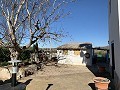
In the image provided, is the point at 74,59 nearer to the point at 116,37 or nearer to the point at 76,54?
the point at 76,54

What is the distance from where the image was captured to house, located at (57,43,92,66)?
28.1 meters

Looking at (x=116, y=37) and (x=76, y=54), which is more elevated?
(x=116, y=37)

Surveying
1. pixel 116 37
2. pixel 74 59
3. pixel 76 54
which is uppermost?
pixel 116 37

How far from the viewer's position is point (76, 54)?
28953 millimetres

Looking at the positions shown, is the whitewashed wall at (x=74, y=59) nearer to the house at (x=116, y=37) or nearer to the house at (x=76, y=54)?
the house at (x=76, y=54)

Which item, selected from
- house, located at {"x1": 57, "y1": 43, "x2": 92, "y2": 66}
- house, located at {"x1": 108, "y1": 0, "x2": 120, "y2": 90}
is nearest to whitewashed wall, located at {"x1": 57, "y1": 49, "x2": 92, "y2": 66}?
house, located at {"x1": 57, "y1": 43, "x2": 92, "y2": 66}

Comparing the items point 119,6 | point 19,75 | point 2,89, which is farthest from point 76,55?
point 2,89

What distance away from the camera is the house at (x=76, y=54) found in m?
28.1

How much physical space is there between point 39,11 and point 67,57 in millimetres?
17506

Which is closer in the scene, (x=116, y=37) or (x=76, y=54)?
(x=116, y=37)

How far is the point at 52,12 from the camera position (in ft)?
40.5

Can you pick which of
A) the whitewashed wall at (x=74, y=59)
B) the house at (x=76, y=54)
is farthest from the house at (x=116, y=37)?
the whitewashed wall at (x=74, y=59)

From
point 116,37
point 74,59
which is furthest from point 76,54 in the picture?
point 116,37

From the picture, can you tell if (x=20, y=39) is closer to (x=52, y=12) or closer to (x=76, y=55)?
(x=52, y=12)
